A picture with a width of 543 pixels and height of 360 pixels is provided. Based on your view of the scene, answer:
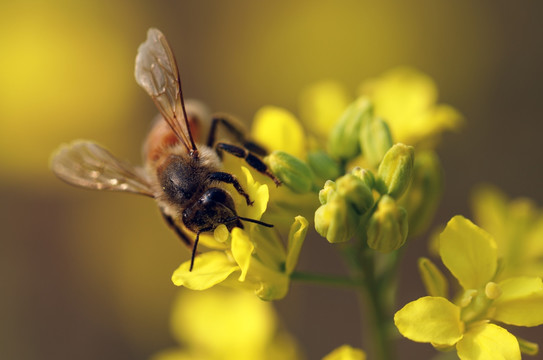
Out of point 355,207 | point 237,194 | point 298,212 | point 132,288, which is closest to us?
point 355,207

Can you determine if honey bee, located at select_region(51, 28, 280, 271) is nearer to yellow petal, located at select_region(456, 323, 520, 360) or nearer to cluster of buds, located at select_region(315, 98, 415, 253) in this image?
cluster of buds, located at select_region(315, 98, 415, 253)

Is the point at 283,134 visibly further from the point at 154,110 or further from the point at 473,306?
the point at 154,110

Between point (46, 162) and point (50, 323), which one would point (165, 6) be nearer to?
point (46, 162)

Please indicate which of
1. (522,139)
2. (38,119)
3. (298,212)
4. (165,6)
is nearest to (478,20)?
(522,139)

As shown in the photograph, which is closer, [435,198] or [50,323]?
[435,198]

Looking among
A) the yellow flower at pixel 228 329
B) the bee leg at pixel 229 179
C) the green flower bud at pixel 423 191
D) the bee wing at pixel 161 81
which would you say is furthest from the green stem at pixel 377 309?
the bee wing at pixel 161 81

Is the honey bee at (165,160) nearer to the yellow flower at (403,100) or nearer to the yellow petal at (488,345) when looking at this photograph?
the yellow flower at (403,100)

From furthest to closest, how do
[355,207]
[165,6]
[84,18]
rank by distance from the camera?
[165,6] < [84,18] < [355,207]

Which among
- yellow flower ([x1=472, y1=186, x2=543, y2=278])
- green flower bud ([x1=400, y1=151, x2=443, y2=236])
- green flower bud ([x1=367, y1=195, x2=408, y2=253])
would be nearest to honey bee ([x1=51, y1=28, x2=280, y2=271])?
green flower bud ([x1=367, y1=195, x2=408, y2=253])
